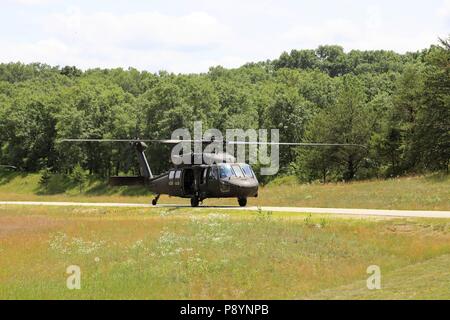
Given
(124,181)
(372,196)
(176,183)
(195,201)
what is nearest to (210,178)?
(195,201)

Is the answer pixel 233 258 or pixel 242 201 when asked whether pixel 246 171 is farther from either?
pixel 233 258

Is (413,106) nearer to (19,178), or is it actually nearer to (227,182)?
(227,182)

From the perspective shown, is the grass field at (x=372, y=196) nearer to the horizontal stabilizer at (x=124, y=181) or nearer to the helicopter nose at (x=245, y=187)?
the horizontal stabilizer at (x=124, y=181)

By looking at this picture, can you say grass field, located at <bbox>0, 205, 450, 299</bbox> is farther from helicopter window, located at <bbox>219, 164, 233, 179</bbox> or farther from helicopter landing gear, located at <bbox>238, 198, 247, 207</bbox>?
helicopter landing gear, located at <bbox>238, 198, 247, 207</bbox>

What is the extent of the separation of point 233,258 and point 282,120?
8754 centimetres

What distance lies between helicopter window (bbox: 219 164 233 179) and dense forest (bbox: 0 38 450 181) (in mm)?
30362

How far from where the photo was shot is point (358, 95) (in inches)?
2896

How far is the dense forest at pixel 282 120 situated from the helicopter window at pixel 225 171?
3036 cm

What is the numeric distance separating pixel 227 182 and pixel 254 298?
734 inches

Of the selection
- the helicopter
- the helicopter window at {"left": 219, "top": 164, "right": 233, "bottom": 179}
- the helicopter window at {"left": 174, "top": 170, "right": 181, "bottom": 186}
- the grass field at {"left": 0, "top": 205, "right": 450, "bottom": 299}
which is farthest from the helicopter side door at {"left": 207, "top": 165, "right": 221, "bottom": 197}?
the grass field at {"left": 0, "top": 205, "right": 450, "bottom": 299}

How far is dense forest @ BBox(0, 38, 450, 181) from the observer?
63906 mm

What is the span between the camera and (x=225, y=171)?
3603 cm

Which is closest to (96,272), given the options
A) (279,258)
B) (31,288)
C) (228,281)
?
(31,288)
